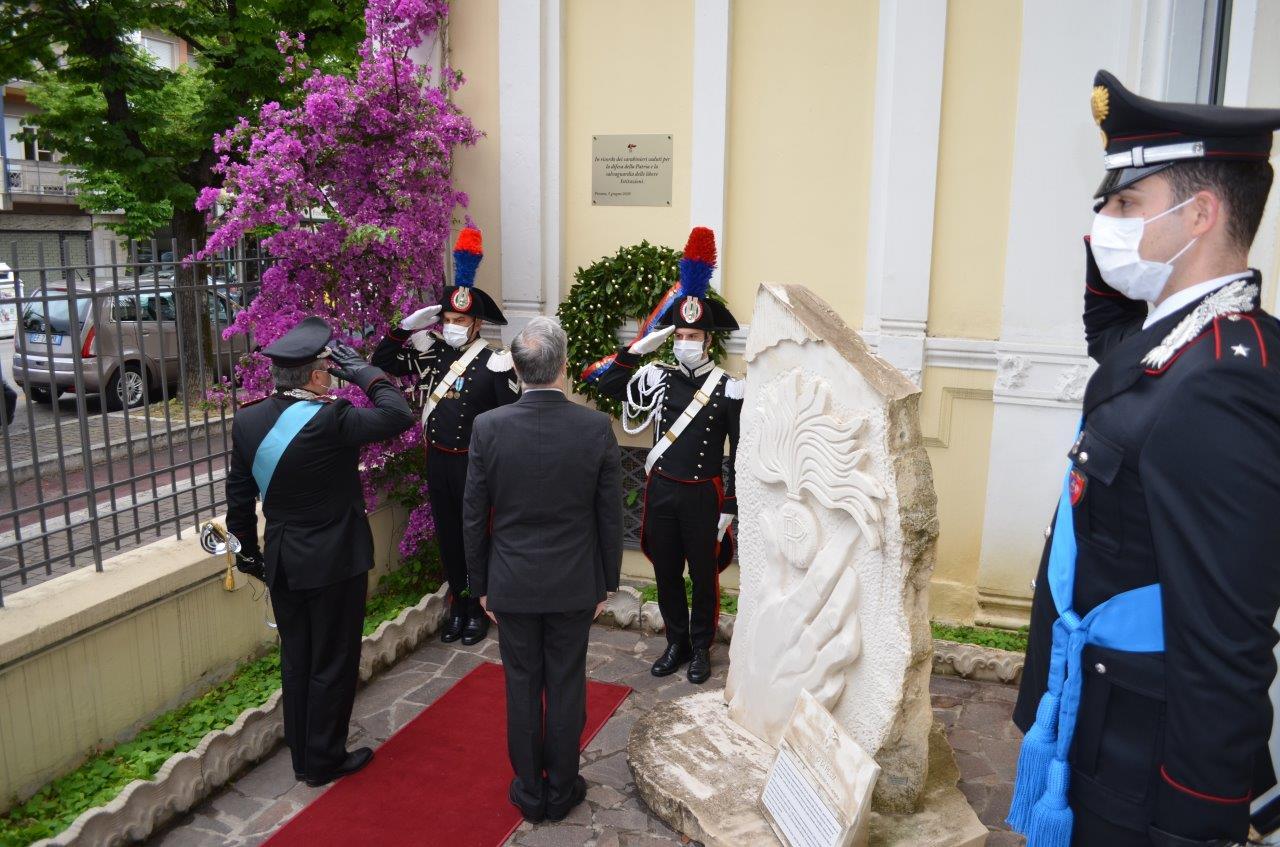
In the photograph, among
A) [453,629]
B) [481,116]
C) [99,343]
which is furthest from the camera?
[481,116]

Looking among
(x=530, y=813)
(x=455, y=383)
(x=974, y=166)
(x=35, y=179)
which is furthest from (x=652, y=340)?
(x=35, y=179)

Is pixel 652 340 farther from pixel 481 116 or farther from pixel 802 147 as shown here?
pixel 481 116

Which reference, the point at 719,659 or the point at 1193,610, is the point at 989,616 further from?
the point at 1193,610

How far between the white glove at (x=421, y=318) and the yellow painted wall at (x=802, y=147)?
202 cm

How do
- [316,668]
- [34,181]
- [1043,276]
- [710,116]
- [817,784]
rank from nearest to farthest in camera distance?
1. [817,784]
2. [316,668]
3. [1043,276]
4. [710,116]
5. [34,181]

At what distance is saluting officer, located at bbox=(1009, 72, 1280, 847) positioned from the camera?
2037 millimetres

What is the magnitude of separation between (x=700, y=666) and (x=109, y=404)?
3536 mm

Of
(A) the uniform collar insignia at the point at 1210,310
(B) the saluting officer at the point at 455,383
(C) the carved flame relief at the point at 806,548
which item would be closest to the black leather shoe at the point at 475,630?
(B) the saluting officer at the point at 455,383

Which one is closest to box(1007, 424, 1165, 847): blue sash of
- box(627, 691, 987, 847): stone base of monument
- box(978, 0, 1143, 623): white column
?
box(627, 691, 987, 847): stone base of monument

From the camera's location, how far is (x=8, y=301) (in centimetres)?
421

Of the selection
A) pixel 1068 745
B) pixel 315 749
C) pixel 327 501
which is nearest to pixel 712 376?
pixel 327 501

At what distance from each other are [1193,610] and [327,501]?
348 cm

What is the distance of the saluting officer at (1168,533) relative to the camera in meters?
2.04

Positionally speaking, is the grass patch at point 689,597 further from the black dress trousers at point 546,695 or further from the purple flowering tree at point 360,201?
the black dress trousers at point 546,695
